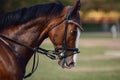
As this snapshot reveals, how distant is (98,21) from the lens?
82812 mm

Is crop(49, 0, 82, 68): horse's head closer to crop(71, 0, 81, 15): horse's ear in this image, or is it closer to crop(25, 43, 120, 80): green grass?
crop(71, 0, 81, 15): horse's ear

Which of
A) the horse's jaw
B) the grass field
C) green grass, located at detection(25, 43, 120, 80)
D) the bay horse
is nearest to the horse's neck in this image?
the bay horse

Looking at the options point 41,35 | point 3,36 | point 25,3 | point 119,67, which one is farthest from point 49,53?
point 25,3

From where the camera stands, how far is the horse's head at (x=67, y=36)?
6496 millimetres

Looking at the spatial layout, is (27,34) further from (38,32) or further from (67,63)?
(67,63)

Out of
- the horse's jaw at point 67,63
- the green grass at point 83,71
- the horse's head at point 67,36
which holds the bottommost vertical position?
the horse's jaw at point 67,63

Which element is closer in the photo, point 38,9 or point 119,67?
point 38,9

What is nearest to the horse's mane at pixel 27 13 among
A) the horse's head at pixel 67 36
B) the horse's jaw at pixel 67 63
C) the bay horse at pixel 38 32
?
the bay horse at pixel 38 32

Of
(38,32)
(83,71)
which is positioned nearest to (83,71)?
(83,71)

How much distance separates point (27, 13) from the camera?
21.5ft

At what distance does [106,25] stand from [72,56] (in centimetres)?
7263

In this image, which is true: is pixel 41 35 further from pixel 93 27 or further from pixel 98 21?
pixel 98 21

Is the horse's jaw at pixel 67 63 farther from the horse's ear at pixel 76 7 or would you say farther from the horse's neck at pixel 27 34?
the horse's ear at pixel 76 7

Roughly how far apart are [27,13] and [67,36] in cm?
62
